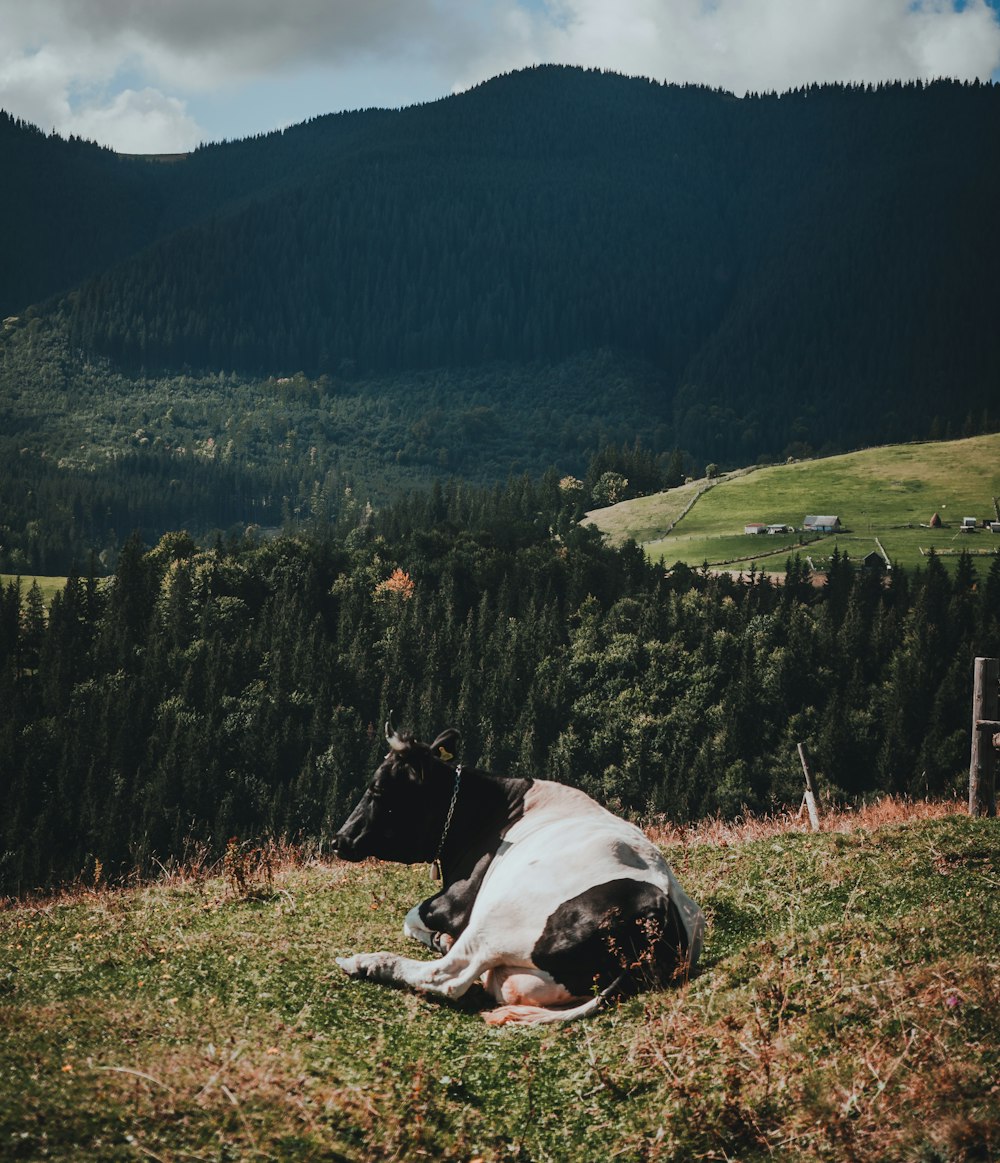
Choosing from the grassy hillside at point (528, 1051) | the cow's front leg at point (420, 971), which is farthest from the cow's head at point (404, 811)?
the cow's front leg at point (420, 971)

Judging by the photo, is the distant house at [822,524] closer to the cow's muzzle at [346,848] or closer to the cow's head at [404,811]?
the cow's head at [404,811]

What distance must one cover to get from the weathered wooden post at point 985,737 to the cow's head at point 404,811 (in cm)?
1007

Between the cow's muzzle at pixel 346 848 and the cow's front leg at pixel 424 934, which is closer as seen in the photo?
the cow's front leg at pixel 424 934

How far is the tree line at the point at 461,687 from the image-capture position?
123438 mm

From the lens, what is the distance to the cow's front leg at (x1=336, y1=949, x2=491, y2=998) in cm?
1050

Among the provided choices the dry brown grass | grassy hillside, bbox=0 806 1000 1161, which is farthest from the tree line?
grassy hillside, bbox=0 806 1000 1161

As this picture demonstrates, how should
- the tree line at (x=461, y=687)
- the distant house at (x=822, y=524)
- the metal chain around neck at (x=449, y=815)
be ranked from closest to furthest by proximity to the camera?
the metal chain around neck at (x=449, y=815), the tree line at (x=461, y=687), the distant house at (x=822, y=524)

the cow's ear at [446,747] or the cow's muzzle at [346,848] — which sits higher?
the cow's ear at [446,747]

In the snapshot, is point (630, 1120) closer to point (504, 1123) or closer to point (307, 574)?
point (504, 1123)

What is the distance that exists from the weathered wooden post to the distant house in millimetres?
174483

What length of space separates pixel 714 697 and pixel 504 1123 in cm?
12674

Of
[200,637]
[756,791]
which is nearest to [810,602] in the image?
[756,791]

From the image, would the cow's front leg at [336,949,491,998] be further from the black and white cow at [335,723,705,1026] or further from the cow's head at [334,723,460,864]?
the cow's head at [334,723,460,864]

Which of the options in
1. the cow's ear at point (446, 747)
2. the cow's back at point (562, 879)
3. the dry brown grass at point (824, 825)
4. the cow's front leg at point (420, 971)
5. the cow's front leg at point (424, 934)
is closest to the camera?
the cow's back at point (562, 879)
